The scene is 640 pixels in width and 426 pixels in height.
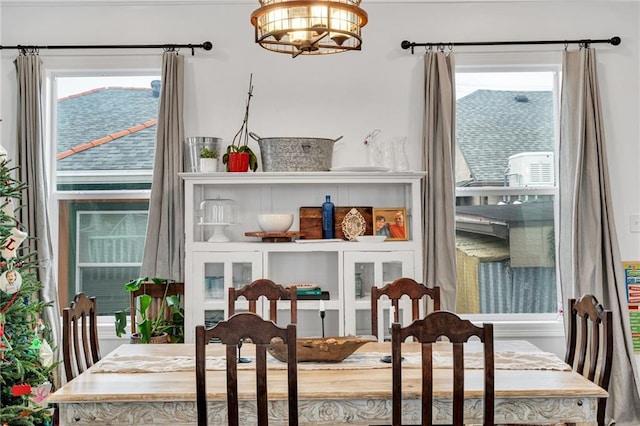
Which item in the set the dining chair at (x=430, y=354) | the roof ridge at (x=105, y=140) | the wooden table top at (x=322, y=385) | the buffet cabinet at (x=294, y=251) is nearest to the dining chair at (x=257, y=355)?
the wooden table top at (x=322, y=385)

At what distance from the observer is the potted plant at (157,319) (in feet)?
11.9

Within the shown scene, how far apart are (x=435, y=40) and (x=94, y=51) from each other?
7.27 feet

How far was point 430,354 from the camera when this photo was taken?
2.06 metres

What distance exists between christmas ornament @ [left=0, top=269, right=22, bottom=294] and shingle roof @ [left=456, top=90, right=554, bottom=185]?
9.12 feet

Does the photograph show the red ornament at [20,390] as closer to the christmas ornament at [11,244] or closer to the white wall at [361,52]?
the christmas ornament at [11,244]

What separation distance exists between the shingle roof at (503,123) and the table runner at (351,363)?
5.85ft

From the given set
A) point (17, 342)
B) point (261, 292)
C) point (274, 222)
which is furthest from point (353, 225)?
point (17, 342)

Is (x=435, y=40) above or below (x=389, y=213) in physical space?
→ above

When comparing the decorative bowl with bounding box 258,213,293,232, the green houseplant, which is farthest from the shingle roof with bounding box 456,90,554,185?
the green houseplant

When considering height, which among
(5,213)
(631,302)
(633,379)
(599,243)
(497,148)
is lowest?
(633,379)

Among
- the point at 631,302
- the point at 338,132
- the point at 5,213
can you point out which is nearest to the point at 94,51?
the point at 5,213

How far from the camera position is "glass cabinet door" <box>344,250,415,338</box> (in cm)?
373

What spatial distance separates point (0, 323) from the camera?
3.00 m

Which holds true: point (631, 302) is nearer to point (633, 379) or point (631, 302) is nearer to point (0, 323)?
point (633, 379)
